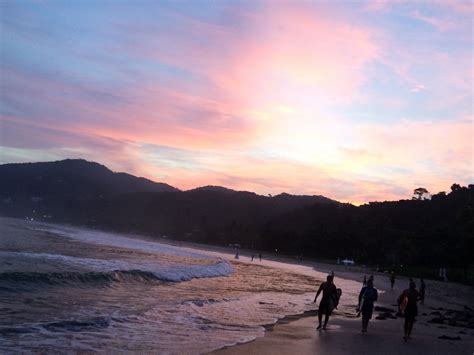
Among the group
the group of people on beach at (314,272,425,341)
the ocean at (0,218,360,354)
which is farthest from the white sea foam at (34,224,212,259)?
the group of people on beach at (314,272,425,341)

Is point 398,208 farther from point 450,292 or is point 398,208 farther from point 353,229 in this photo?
point 450,292

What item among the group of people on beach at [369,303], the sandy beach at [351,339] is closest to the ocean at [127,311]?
the sandy beach at [351,339]

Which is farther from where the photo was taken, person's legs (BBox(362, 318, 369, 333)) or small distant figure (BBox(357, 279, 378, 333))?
person's legs (BBox(362, 318, 369, 333))

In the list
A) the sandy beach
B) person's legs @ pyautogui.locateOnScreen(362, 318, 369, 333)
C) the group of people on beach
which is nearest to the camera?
the sandy beach

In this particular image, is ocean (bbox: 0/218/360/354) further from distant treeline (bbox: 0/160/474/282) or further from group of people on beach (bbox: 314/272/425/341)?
distant treeline (bbox: 0/160/474/282)

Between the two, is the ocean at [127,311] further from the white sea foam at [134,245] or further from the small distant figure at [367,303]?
the white sea foam at [134,245]

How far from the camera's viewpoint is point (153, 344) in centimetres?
1084

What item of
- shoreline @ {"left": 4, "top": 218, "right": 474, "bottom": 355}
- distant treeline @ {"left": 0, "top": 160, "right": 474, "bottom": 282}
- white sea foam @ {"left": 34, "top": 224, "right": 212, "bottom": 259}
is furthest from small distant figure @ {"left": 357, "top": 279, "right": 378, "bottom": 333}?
white sea foam @ {"left": 34, "top": 224, "right": 212, "bottom": 259}

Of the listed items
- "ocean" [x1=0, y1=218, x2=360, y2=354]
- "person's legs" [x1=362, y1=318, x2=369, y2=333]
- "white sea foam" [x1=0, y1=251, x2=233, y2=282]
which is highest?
"person's legs" [x1=362, y1=318, x2=369, y2=333]

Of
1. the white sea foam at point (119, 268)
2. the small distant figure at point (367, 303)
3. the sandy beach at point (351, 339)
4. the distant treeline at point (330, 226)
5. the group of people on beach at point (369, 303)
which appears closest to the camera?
the sandy beach at point (351, 339)

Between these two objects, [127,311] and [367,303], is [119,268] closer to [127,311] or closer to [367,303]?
[127,311]

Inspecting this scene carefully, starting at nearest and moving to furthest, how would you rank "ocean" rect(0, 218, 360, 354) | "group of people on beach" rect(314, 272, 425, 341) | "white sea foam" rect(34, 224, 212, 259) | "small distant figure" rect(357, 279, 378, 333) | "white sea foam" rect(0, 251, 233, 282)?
1. "ocean" rect(0, 218, 360, 354)
2. "group of people on beach" rect(314, 272, 425, 341)
3. "small distant figure" rect(357, 279, 378, 333)
4. "white sea foam" rect(0, 251, 233, 282)
5. "white sea foam" rect(34, 224, 212, 259)

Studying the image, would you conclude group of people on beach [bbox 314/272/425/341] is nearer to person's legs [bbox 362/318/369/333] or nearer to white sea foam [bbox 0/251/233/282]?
person's legs [bbox 362/318/369/333]

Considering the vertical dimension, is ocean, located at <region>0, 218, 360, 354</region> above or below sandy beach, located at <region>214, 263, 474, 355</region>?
below
